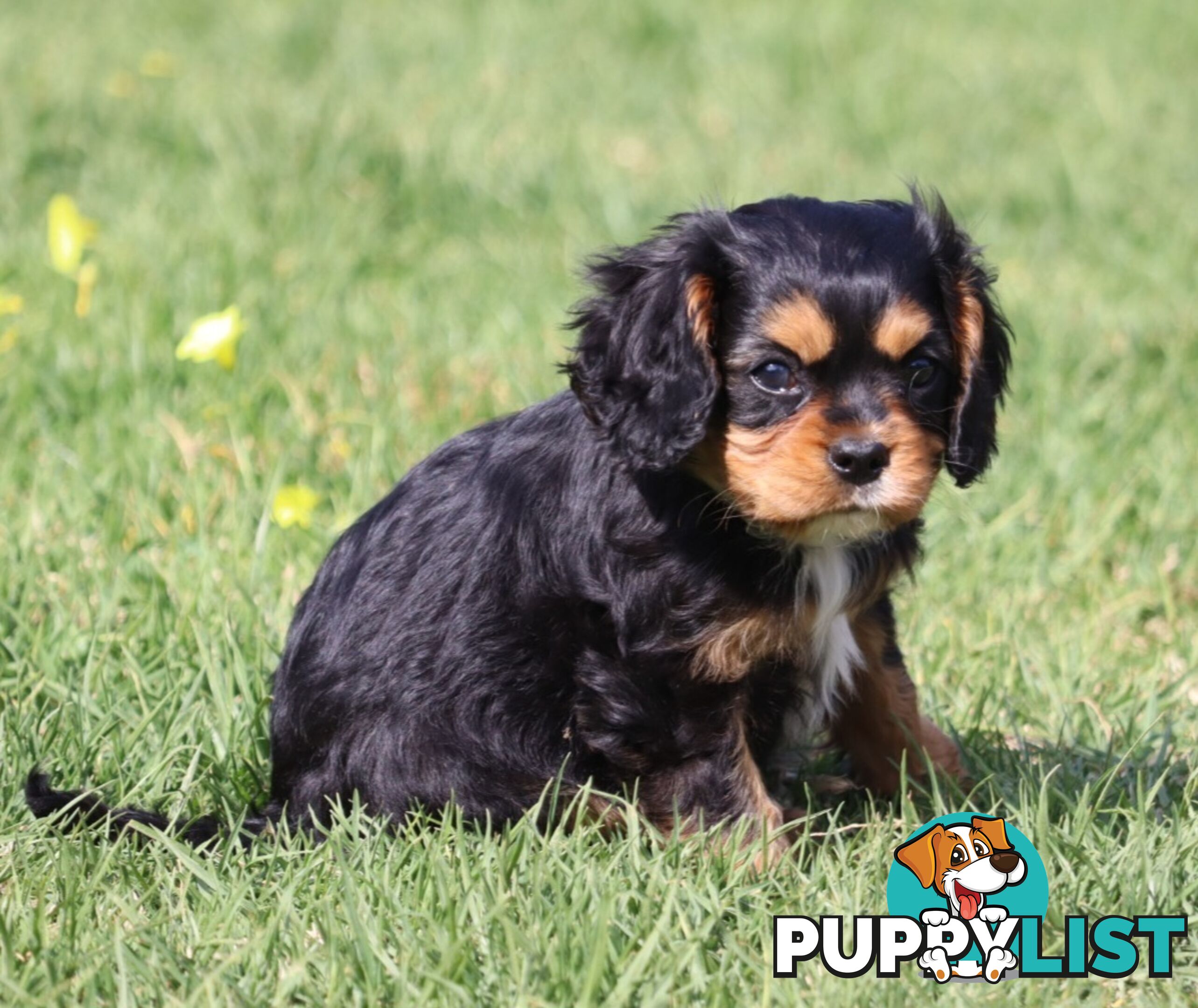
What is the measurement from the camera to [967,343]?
10.2 ft

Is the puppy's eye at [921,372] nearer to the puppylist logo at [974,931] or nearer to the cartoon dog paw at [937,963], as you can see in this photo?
the puppylist logo at [974,931]

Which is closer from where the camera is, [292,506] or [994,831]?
[994,831]

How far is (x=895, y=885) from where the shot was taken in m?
2.82

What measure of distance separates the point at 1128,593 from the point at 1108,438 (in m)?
1.01

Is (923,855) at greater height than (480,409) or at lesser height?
lesser

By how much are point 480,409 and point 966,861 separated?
2946mm

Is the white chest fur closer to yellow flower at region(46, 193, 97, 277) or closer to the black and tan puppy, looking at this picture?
the black and tan puppy

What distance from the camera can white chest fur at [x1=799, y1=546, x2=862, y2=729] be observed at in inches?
123

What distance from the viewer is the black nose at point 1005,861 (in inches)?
109

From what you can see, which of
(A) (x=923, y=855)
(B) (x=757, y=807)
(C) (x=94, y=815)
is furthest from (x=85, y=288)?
(A) (x=923, y=855)

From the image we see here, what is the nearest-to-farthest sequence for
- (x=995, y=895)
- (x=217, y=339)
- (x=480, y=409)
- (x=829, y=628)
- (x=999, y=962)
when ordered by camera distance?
(x=999, y=962)
(x=995, y=895)
(x=829, y=628)
(x=217, y=339)
(x=480, y=409)

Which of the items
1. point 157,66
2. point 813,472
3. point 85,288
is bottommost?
point 813,472

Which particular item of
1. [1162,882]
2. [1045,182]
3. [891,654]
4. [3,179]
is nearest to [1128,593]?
[891,654]

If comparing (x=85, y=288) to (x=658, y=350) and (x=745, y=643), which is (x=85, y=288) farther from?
(x=745, y=643)
